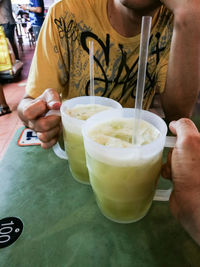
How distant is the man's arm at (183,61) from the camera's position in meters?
0.82

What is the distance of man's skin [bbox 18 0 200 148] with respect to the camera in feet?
2.35

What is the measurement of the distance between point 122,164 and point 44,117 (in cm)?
36

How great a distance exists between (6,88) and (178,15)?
125 inches

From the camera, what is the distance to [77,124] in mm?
570

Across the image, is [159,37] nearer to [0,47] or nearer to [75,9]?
[75,9]

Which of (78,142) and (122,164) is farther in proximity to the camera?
(78,142)

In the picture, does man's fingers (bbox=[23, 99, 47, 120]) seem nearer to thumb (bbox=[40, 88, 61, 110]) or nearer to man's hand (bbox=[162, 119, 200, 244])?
thumb (bbox=[40, 88, 61, 110])

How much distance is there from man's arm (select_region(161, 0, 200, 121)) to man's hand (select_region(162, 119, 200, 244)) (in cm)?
48

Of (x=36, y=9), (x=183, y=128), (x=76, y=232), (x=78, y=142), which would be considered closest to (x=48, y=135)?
(x=78, y=142)

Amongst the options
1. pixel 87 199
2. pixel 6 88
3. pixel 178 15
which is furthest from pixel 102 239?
pixel 6 88

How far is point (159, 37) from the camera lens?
1020 millimetres

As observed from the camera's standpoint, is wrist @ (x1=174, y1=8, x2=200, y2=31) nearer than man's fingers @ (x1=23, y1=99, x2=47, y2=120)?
No

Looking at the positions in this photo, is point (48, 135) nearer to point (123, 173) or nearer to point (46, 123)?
point (46, 123)

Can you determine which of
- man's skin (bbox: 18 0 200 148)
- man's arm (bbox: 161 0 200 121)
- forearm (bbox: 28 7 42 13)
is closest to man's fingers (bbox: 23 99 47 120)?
man's skin (bbox: 18 0 200 148)
